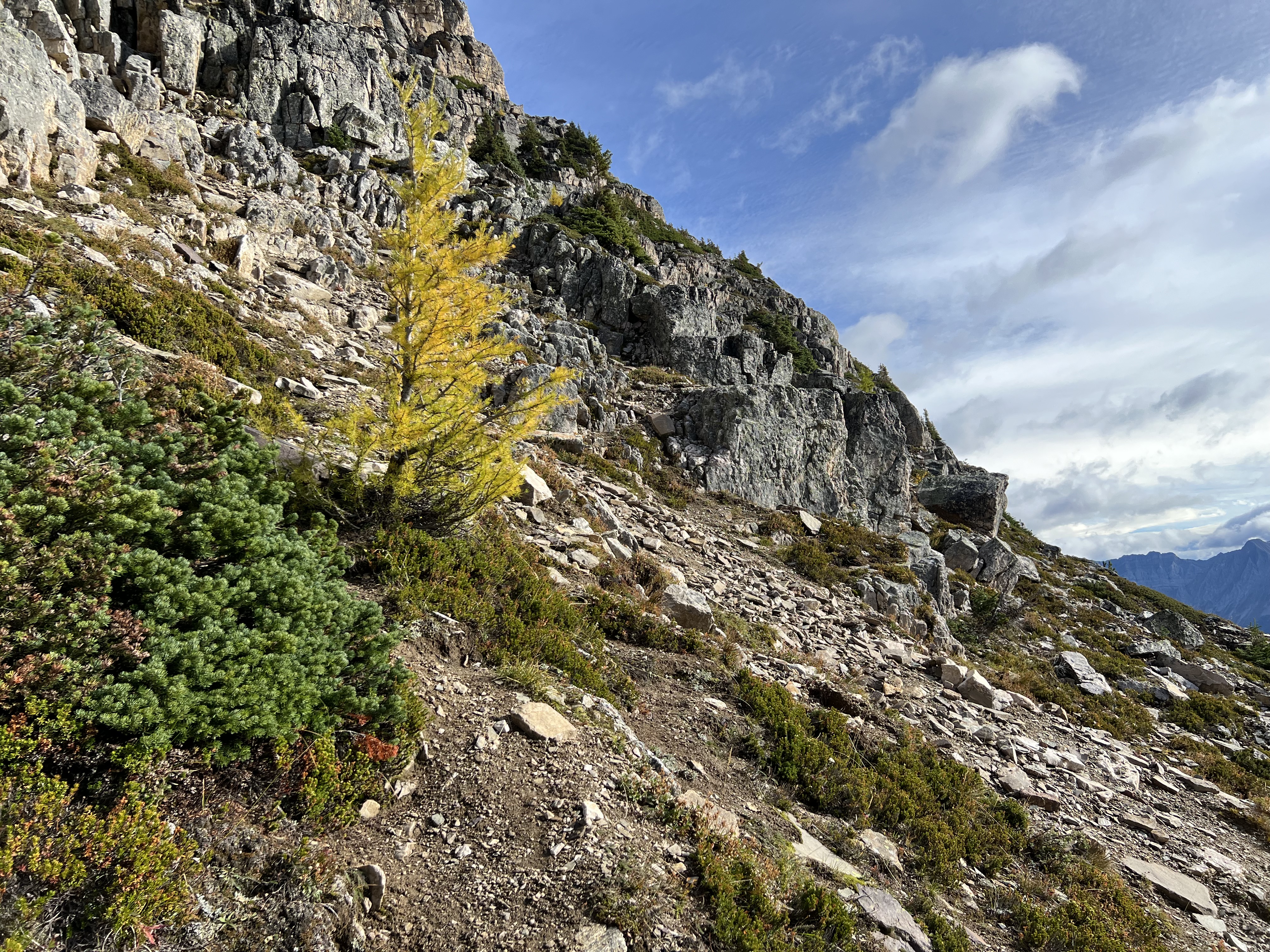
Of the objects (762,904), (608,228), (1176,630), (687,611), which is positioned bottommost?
(762,904)

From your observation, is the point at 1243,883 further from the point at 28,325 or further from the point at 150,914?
the point at 28,325

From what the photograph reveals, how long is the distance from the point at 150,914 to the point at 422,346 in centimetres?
687

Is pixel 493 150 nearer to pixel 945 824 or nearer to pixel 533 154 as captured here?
pixel 533 154

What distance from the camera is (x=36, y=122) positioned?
15.1 meters

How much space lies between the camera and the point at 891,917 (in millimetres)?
5484

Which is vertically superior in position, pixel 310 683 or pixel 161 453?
pixel 161 453

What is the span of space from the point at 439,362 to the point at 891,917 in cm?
887

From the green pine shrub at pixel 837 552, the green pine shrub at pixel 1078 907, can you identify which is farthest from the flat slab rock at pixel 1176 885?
the green pine shrub at pixel 837 552

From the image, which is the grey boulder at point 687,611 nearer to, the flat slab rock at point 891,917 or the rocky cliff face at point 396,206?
the flat slab rock at point 891,917

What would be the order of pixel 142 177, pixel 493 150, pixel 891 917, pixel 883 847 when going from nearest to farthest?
pixel 891 917
pixel 883 847
pixel 142 177
pixel 493 150

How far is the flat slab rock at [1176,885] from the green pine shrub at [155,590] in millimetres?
10947

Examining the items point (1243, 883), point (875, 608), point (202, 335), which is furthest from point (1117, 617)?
point (202, 335)

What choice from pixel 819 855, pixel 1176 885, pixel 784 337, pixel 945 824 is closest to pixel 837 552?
pixel 1176 885

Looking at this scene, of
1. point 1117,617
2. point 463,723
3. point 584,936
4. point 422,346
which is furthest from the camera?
point 1117,617
